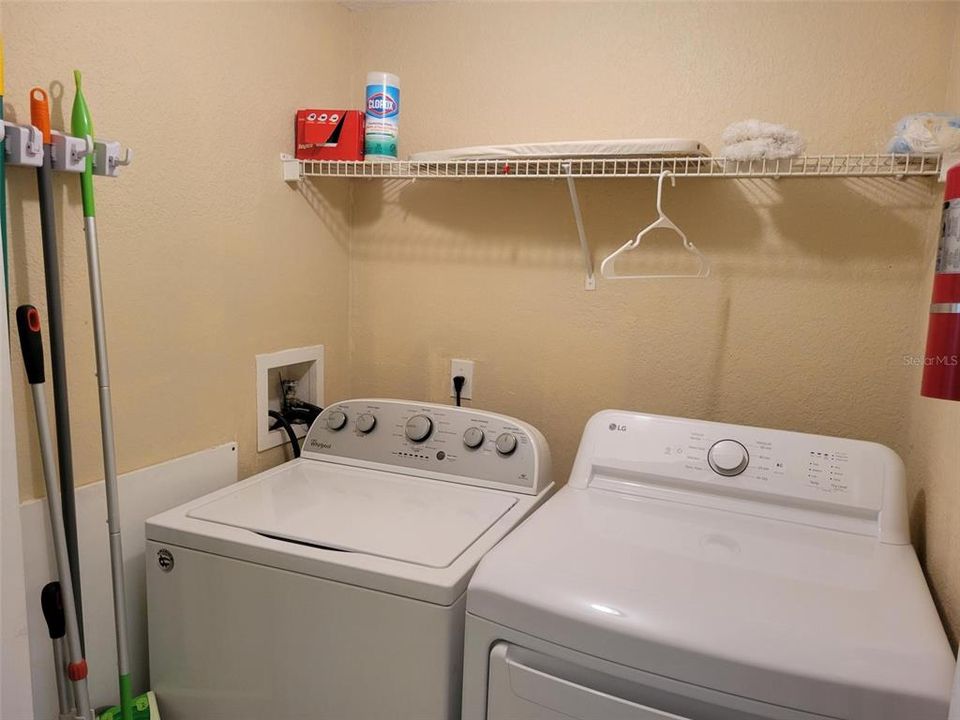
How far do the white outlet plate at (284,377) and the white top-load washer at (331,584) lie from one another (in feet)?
0.60

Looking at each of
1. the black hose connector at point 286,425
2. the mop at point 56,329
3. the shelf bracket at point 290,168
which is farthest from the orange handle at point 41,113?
the black hose connector at point 286,425

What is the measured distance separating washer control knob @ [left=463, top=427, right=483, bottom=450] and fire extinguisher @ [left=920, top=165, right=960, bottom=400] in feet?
3.36

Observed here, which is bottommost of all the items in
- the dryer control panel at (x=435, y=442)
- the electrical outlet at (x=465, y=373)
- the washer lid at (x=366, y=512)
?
the washer lid at (x=366, y=512)

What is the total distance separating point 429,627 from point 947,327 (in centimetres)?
86

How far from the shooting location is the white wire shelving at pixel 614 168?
4.76 feet

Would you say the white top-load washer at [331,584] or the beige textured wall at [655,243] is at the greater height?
the beige textured wall at [655,243]

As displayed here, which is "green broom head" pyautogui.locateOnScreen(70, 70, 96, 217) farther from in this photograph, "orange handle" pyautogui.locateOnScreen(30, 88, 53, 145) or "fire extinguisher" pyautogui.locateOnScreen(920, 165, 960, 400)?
"fire extinguisher" pyautogui.locateOnScreen(920, 165, 960, 400)

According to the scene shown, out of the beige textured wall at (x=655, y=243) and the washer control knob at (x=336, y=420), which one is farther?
the washer control knob at (x=336, y=420)

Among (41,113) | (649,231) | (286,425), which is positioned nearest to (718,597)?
(649,231)

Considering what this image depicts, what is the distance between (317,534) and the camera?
1310 mm

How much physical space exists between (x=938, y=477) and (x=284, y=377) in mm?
1582

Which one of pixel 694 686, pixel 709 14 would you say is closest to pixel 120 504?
pixel 694 686

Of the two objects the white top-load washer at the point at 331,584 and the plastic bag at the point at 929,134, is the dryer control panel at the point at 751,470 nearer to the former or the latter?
the white top-load washer at the point at 331,584

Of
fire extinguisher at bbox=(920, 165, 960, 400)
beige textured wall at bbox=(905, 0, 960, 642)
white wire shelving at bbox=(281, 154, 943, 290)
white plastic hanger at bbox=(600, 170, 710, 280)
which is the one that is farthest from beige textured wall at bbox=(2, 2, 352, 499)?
beige textured wall at bbox=(905, 0, 960, 642)
